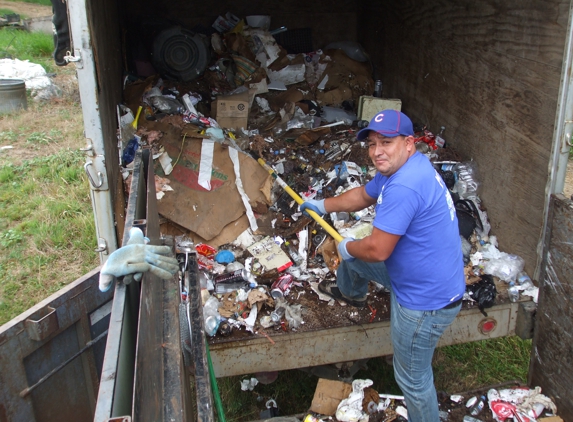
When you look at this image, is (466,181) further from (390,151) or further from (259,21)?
(259,21)

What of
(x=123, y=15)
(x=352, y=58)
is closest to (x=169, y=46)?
(x=123, y=15)

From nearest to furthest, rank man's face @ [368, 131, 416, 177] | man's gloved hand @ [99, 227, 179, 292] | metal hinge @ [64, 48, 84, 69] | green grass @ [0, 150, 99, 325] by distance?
man's gloved hand @ [99, 227, 179, 292] < man's face @ [368, 131, 416, 177] < metal hinge @ [64, 48, 84, 69] < green grass @ [0, 150, 99, 325]

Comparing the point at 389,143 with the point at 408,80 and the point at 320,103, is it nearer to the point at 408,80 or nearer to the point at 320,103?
the point at 408,80

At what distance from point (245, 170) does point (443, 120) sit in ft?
5.78

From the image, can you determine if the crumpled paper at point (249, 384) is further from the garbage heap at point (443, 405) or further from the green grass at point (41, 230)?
the green grass at point (41, 230)

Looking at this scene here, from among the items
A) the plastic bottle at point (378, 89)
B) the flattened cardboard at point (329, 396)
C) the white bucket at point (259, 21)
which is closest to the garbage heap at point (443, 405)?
the flattened cardboard at point (329, 396)

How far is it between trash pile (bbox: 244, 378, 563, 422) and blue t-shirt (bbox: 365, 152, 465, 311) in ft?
2.34

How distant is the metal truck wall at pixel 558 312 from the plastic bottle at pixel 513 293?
0.13 meters

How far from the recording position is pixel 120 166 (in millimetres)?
3404

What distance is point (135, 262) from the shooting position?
1.50 meters

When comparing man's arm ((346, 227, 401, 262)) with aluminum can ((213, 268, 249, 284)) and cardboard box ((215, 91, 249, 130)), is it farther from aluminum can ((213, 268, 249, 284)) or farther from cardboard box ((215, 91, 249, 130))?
cardboard box ((215, 91, 249, 130))

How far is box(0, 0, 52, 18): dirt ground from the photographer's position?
44.2 feet

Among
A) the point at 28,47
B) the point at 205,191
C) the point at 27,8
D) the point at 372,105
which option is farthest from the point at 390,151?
the point at 27,8

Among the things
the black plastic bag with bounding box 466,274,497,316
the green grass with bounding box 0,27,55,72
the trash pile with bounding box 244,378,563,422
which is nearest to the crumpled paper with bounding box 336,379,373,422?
the trash pile with bounding box 244,378,563,422
